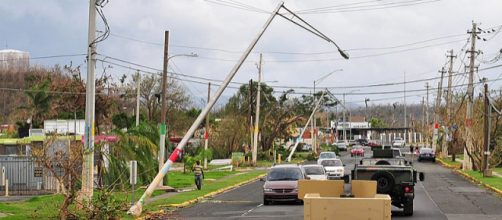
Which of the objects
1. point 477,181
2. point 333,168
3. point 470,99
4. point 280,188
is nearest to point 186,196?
point 280,188

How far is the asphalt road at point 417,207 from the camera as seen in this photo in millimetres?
26141

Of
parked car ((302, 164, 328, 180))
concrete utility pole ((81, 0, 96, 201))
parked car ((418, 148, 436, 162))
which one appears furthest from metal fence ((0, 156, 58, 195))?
parked car ((418, 148, 436, 162))

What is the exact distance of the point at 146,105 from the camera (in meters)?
91.5

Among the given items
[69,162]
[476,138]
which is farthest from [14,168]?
[476,138]

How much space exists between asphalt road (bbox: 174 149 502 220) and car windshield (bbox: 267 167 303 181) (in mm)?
1191

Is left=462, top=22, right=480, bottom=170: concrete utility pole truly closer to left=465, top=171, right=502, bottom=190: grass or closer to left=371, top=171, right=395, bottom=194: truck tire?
left=465, top=171, right=502, bottom=190: grass

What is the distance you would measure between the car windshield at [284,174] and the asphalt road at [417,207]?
1191 millimetres

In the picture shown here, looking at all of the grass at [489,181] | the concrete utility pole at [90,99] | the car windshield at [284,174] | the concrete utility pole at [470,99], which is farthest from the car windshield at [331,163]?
the concrete utility pole at [90,99]

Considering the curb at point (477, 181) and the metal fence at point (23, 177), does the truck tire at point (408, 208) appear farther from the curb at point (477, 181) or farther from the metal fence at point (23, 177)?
the metal fence at point (23, 177)

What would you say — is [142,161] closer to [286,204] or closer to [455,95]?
[286,204]

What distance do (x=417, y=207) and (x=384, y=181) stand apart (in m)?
5.78

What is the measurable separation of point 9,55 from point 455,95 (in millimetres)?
67967

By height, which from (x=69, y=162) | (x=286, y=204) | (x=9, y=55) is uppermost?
(x=9, y=55)

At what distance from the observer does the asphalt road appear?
26141 mm
